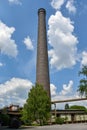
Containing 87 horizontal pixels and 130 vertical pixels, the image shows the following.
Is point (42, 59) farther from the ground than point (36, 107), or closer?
farther from the ground

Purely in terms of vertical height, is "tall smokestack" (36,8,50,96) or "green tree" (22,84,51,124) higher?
"tall smokestack" (36,8,50,96)

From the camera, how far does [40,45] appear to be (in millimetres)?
84312

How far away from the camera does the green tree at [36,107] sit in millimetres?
65688

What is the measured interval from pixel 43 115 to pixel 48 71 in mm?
19599

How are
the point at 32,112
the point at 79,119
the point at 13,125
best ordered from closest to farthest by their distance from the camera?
the point at 13,125 → the point at 32,112 → the point at 79,119

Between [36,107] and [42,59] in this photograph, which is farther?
[42,59]

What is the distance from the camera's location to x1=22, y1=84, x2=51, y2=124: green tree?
6569 cm

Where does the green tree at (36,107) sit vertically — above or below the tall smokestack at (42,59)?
below

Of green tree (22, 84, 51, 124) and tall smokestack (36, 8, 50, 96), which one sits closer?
green tree (22, 84, 51, 124)

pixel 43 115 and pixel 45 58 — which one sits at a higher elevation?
pixel 45 58

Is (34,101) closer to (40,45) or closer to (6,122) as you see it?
(6,122)

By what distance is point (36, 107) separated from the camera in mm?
66062

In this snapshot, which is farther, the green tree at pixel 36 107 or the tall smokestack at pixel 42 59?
the tall smokestack at pixel 42 59

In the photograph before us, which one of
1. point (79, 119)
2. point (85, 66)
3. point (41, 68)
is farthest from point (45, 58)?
point (79, 119)
